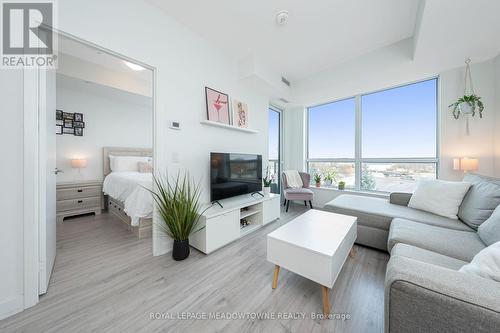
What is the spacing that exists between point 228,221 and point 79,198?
299 centimetres

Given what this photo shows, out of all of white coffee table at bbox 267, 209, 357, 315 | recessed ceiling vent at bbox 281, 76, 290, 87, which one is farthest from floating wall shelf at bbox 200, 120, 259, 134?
white coffee table at bbox 267, 209, 357, 315

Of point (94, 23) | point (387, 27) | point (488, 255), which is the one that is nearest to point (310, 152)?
point (387, 27)

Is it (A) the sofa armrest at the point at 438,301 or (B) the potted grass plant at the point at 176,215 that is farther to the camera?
(B) the potted grass plant at the point at 176,215

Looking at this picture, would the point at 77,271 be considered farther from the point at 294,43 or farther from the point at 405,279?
the point at 294,43

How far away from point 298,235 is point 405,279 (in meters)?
0.85

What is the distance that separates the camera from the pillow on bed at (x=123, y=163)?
3697mm

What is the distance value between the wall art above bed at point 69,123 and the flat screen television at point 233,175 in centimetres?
313

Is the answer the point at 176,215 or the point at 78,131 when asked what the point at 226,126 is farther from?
the point at 78,131

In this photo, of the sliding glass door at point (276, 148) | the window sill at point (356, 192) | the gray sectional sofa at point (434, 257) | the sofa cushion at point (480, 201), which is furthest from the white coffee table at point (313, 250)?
the sliding glass door at point (276, 148)

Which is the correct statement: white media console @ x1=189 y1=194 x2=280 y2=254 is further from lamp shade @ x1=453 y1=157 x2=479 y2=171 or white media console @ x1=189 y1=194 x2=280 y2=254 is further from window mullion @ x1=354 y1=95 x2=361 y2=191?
lamp shade @ x1=453 y1=157 x2=479 y2=171

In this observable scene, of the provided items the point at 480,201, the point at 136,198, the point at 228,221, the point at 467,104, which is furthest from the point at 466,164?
the point at 136,198

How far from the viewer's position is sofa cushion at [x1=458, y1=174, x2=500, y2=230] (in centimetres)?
155

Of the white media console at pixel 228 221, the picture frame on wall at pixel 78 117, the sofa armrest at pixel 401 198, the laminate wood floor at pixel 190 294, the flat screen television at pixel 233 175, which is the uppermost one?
the picture frame on wall at pixel 78 117

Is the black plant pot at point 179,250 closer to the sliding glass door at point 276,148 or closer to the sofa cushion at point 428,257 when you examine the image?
the sofa cushion at point 428,257
